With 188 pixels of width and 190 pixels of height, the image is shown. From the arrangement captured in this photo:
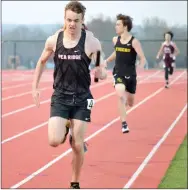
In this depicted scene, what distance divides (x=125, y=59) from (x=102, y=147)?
5.62 feet

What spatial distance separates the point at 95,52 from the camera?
7.91 metres

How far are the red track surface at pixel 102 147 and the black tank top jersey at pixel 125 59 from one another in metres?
1.44

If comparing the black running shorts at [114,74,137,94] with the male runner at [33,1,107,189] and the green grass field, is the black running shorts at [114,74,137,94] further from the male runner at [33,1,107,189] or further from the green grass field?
the male runner at [33,1,107,189]

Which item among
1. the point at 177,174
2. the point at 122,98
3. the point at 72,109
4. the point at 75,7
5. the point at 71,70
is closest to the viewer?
the point at 75,7

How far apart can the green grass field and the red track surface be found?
0.13 meters

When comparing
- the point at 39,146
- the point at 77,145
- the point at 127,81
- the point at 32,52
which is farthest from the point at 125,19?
the point at 32,52

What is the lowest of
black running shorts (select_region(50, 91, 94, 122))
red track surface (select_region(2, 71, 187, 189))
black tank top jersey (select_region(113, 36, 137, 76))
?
red track surface (select_region(2, 71, 187, 189))

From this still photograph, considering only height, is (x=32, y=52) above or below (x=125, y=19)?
below

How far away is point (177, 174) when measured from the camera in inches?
449

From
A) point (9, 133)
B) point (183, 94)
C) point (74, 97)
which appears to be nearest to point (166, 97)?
point (183, 94)

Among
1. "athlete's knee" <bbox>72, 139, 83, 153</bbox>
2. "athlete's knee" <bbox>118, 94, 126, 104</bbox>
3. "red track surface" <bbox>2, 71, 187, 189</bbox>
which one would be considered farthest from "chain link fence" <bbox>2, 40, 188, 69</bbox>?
"athlete's knee" <bbox>72, 139, 83, 153</bbox>

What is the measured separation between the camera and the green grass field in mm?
10596

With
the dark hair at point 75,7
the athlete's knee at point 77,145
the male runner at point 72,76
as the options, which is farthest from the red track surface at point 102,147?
the dark hair at point 75,7

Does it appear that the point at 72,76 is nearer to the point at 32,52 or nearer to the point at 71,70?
the point at 71,70
